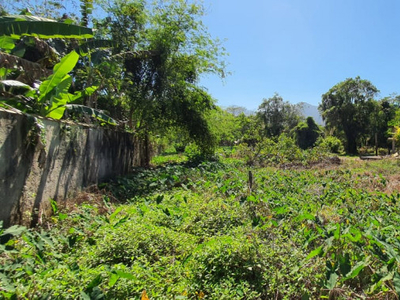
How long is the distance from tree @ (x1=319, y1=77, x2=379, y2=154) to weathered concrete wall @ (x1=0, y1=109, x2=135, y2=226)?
2880cm

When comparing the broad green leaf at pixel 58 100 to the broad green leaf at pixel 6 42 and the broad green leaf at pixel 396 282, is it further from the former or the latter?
the broad green leaf at pixel 396 282

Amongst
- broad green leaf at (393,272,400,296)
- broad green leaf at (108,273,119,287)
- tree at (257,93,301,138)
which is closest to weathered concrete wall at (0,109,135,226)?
broad green leaf at (108,273,119,287)

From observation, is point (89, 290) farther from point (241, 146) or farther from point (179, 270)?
point (241, 146)

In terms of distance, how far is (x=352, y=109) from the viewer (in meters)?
27.2

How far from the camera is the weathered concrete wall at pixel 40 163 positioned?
3.23 m

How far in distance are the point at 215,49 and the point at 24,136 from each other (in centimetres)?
799

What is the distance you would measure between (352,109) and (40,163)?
30.6m

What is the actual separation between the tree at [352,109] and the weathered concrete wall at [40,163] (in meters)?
28.8

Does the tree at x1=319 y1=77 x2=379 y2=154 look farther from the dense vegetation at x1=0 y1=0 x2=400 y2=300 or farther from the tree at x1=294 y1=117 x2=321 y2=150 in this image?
the dense vegetation at x1=0 y1=0 x2=400 y2=300

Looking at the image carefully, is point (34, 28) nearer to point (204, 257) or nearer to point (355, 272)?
point (204, 257)

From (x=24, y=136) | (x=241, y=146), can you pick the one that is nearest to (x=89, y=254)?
(x=24, y=136)

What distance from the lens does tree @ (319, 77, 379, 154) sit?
27047 millimetres

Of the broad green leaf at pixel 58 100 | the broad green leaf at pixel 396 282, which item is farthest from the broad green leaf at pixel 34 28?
the broad green leaf at pixel 396 282

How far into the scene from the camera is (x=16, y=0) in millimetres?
7238
